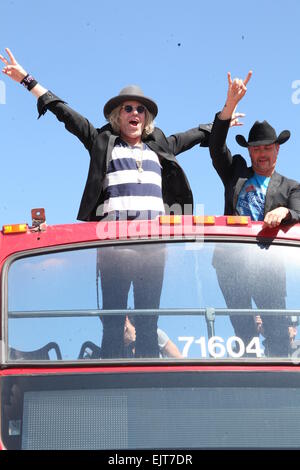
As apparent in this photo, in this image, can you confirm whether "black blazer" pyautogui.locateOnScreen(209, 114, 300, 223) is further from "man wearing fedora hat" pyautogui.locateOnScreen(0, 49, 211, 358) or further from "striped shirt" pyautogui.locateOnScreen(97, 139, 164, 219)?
"striped shirt" pyautogui.locateOnScreen(97, 139, 164, 219)

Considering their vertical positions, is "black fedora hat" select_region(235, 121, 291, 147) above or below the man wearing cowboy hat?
above

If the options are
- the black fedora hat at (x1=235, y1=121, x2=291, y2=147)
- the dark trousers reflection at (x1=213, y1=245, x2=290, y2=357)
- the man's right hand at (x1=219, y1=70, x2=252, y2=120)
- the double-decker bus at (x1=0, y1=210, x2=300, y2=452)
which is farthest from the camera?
the black fedora hat at (x1=235, y1=121, x2=291, y2=147)

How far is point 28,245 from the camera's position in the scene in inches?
226

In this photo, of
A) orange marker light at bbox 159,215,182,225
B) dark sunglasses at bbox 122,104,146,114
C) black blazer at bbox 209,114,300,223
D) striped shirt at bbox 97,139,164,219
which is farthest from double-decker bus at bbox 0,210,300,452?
dark sunglasses at bbox 122,104,146,114

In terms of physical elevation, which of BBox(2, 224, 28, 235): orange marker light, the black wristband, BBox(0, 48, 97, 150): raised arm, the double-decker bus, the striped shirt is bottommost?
the double-decker bus

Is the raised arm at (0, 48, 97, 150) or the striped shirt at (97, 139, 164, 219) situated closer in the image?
the striped shirt at (97, 139, 164, 219)

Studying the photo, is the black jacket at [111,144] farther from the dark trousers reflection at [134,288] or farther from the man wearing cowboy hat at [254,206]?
the dark trousers reflection at [134,288]

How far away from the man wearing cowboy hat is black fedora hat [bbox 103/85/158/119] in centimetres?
48

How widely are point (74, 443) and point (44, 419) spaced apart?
0.74 feet

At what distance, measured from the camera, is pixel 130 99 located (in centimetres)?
652

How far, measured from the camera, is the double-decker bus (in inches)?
200

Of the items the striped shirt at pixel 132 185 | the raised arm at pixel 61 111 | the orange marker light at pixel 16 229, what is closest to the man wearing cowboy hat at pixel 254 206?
the striped shirt at pixel 132 185
